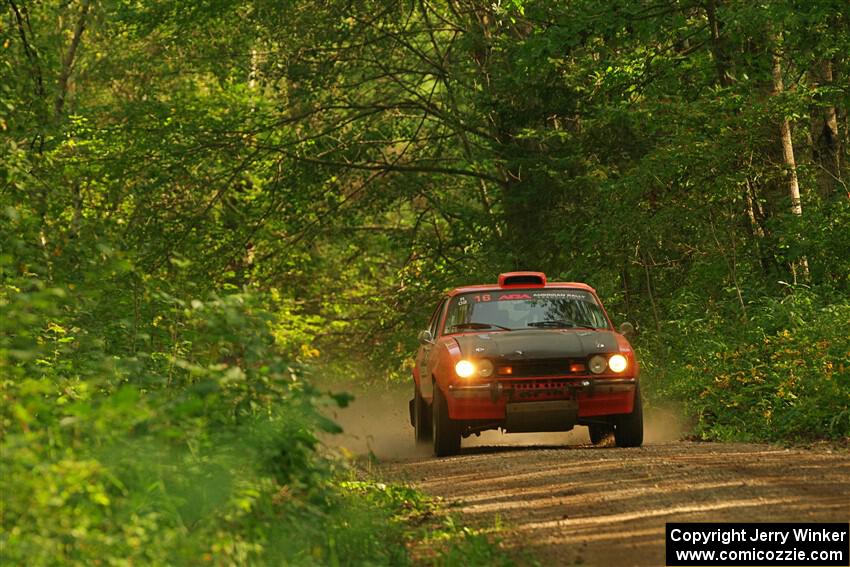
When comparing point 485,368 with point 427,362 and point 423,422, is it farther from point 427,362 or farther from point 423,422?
point 423,422

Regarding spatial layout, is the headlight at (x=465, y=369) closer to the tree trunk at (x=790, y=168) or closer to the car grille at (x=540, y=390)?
the car grille at (x=540, y=390)

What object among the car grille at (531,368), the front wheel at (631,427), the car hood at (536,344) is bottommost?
the front wheel at (631,427)

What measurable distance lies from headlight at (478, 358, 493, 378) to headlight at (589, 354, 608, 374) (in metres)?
0.96

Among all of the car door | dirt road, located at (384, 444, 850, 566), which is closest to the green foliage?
dirt road, located at (384, 444, 850, 566)

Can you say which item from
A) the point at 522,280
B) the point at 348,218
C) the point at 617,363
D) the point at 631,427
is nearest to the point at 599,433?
the point at 631,427

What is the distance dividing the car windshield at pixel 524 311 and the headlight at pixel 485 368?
1180 mm

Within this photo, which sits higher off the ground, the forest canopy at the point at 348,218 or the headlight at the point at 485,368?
the forest canopy at the point at 348,218

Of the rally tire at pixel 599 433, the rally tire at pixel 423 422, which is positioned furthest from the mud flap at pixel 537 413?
the rally tire at pixel 423 422

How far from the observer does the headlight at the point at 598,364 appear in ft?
43.2

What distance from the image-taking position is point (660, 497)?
9.27 m

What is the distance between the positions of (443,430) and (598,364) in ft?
5.40

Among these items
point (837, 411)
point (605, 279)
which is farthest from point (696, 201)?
point (837, 411)

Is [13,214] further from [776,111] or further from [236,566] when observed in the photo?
[776,111]

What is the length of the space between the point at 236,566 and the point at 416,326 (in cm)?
2150
